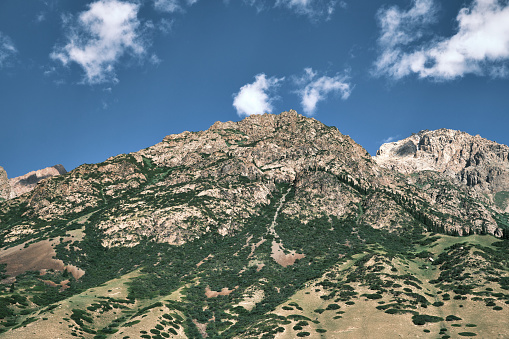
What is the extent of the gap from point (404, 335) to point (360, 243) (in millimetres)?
103652

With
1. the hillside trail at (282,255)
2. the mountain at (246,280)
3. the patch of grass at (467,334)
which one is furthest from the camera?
the hillside trail at (282,255)

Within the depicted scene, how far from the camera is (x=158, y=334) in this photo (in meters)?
84.7

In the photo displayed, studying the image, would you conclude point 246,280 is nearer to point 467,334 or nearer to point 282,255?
point 282,255

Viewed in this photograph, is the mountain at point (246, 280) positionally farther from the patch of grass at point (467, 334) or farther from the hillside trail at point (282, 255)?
the hillside trail at point (282, 255)

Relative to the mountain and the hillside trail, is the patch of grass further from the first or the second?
the hillside trail

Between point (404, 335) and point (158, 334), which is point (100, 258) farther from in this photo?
point (404, 335)

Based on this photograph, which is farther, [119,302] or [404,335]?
[119,302]

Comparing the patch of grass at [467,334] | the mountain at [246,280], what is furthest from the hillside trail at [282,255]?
the patch of grass at [467,334]

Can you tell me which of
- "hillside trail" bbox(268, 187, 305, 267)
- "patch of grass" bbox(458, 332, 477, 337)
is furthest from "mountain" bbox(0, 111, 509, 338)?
"hillside trail" bbox(268, 187, 305, 267)

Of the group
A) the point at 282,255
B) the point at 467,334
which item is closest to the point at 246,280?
the point at 282,255

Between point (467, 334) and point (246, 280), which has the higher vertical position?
point (246, 280)

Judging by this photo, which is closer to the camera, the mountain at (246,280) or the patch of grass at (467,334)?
the patch of grass at (467,334)

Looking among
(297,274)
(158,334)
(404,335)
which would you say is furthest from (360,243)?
(158,334)

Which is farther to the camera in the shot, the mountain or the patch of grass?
the mountain
